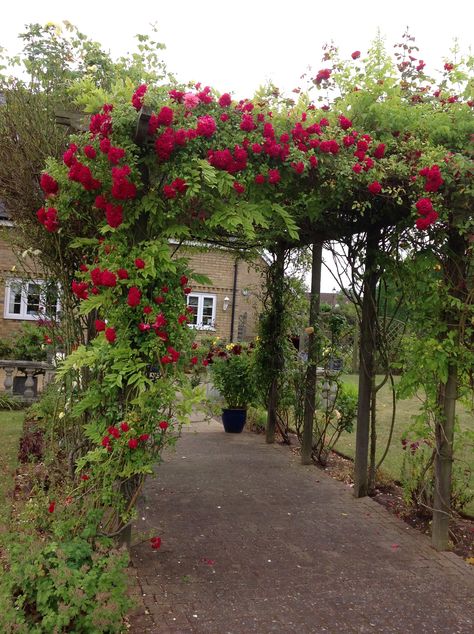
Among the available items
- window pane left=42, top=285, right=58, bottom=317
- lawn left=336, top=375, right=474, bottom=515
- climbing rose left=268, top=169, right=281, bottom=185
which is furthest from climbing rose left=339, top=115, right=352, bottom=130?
window pane left=42, top=285, right=58, bottom=317

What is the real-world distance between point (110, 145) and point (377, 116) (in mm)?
2101

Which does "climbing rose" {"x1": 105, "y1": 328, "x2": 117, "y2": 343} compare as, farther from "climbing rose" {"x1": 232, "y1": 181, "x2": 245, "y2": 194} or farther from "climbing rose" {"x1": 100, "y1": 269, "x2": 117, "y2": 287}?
"climbing rose" {"x1": 232, "y1": 181, "x2": 245, "y2": 194}

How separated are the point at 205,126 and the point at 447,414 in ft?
9.52

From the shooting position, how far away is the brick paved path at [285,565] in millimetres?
3170

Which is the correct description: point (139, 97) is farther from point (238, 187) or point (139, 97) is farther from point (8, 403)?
point (8, 403)

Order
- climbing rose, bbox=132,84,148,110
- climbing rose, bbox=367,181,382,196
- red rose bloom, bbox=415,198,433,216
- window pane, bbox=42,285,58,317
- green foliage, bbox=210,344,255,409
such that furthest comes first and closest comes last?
1. green foliage, bbox=210,344,255,409
2. window pane, bbox=42,285,58,317
3. climbing rose, bbox=367,181,382,196
4. red rose bloom, bbox=415,198,433,216
5. climbing rose, bbox=132,84,148,110

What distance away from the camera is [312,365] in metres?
6.93

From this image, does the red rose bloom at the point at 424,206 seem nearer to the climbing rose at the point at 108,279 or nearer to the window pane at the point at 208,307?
the climbing rose at the point at 108,279

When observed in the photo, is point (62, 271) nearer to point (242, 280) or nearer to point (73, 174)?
point (73, 174)

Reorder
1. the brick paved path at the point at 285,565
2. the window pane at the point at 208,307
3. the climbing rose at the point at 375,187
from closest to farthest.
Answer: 1. the brick paved path at the point at 285,565
2. the climbing rose at the point at 375,187
3. the window pane at the point at 208,307

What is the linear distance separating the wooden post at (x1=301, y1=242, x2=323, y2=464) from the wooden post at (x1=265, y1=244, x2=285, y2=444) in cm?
88

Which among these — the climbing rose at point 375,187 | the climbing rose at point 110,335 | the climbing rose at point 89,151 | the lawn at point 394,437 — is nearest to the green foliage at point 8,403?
the lawn at point 394,437

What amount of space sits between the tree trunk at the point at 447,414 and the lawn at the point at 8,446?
329cm

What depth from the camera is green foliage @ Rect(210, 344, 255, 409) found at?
8.59 meters
